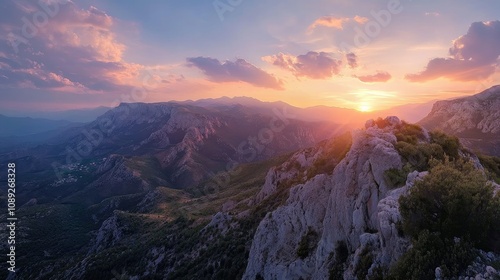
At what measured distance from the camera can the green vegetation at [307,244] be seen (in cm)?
2799

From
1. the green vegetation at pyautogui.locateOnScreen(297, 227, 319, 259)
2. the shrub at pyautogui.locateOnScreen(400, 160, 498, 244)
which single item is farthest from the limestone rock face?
the shrub at pyautogui.locateOnScreen(400, 160, 498, 244)

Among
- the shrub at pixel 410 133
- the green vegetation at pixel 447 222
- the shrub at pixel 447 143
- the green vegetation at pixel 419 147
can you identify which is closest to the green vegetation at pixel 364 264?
the green vegetation at pixel 447 222

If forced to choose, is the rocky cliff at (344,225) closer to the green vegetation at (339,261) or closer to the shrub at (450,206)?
the green vegetation at (339,261)

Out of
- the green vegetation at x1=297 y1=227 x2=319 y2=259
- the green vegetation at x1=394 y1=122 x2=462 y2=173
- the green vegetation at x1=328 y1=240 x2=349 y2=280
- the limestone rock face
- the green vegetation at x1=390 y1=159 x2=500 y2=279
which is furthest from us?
the green vegetation at x1=297 y1=227 x2=319 y2=259

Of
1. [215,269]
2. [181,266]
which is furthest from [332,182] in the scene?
[181,266]

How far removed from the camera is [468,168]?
1952cm

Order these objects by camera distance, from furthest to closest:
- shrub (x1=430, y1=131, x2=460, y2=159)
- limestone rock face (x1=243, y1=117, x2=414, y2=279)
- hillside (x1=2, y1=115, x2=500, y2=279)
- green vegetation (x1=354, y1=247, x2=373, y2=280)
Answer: shrub (x1=430, y1=131, x2=460, y2=159) < limestone rock face (x1=243, y1=117, x2=414, y2=279) < green vegetation (x1=354, y1=247, x2=373, y2=280) < hillside (x1=2, y1=115, x2=500, y2=279)

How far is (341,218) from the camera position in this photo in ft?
80.5

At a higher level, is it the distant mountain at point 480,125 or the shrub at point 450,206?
the shrub at point 450,206

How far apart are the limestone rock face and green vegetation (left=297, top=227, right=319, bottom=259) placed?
1.02ft

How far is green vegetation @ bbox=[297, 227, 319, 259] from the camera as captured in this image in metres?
28.0

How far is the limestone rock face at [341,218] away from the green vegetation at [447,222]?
1.38m

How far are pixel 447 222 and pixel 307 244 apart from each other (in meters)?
15.8

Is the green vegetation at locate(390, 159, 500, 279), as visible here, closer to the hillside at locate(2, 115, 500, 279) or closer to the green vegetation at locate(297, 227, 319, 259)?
the hillside at locate(2, 115, 500, 279)
